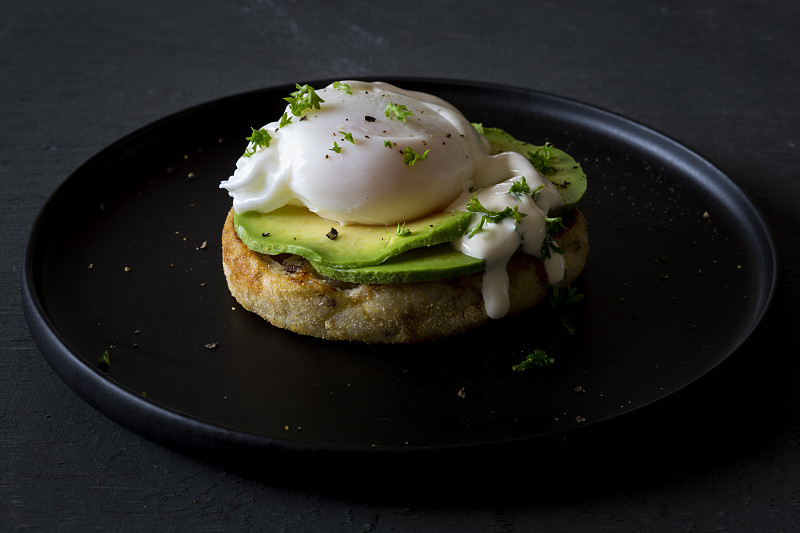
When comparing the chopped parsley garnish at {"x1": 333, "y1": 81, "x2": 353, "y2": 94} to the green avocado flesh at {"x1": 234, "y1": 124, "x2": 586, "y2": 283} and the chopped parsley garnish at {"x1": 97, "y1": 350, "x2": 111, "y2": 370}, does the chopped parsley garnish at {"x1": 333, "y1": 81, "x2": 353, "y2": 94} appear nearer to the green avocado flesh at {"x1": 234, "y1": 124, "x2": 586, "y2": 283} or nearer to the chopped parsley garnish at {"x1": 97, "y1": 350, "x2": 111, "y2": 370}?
the green avocado flesh at {"x1": 234, "y1": 124, "x2": 586, "y2": 283}

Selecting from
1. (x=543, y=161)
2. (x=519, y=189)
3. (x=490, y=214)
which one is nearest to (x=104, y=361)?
(x=490, y=214)

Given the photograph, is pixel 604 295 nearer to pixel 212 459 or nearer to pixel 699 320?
pixel 699 320

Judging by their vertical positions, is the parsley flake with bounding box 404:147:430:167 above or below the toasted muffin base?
above

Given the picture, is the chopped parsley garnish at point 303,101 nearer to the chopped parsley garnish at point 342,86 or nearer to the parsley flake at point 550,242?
the chopped parsley garnish at point 342,86

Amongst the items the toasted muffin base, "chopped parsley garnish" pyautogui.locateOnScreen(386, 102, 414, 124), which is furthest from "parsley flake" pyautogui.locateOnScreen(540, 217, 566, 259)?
"chopped parsley garnish" pyautogui.locateOnScreen(386, 102, 414, 124)

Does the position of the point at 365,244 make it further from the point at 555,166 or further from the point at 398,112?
the point at 555,166

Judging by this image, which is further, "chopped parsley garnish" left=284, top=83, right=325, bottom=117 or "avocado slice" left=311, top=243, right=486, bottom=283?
"chopped parsley garnish" left=284, top=83, right=325, bottom=117

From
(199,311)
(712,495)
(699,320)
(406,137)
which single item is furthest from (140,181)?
(712,495)
